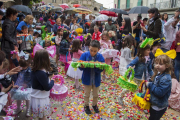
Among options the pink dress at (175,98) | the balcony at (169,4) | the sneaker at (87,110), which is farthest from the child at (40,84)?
the balcony at (169,4)

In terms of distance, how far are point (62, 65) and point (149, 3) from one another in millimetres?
22229

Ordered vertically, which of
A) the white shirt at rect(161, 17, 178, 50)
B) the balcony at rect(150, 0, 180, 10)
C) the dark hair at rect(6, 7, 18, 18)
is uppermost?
the balcony at rect(150, 0, 180, 10)

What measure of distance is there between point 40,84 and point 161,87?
1978 mm

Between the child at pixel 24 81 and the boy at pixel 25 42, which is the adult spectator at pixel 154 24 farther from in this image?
the boy at pixel 25 42

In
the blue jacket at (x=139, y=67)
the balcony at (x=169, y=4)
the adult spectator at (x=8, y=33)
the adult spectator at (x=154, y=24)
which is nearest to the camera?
the blue jacket at (x=139, y=67)

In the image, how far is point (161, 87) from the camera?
248 cm

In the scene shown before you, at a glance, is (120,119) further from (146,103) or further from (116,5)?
(116,5)

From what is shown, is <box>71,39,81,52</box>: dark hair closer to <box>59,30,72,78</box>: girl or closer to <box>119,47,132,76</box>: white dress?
<box>59,30,72,78</box>: girl

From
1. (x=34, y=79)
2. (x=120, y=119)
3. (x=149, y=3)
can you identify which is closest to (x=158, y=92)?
(x=120, y=119)

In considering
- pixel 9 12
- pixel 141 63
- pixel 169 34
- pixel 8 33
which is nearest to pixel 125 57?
pixel 141 63

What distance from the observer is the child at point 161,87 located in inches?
97.8

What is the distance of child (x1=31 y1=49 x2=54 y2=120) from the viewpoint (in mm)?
2529

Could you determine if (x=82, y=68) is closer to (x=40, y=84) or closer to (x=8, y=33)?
(x=40, y=84)

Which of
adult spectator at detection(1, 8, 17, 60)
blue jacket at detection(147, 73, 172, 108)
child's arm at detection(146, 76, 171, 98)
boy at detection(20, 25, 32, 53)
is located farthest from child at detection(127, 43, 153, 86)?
boy at detection(20, 25, 32, 53)
